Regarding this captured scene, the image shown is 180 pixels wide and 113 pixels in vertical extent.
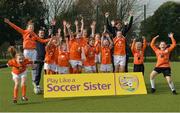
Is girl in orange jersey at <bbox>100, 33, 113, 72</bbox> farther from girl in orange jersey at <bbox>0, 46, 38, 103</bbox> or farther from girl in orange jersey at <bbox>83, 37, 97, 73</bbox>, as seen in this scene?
girl in orange jersey at <bbox>0, 46, 38, 103</bbox>

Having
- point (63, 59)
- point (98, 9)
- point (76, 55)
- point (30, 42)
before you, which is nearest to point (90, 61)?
point (76, 55)

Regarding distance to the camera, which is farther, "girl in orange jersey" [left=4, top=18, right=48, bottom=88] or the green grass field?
"girl in orange jersey" [left=4, top=18, right=48, bottom=88]

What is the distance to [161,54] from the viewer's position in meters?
15.4

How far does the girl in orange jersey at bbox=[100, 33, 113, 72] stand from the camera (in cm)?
1683

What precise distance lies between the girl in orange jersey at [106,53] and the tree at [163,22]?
46.1 meters

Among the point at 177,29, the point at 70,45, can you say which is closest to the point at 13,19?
the point at 177,29

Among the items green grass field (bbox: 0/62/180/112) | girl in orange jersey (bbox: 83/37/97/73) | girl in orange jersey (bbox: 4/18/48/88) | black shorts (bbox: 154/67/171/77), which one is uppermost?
girl in orange jersey (bbox: 4/18/48/88)

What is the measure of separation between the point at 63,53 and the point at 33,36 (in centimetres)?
135

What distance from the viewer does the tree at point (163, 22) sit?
64.6m

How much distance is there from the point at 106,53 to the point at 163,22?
50728 mm

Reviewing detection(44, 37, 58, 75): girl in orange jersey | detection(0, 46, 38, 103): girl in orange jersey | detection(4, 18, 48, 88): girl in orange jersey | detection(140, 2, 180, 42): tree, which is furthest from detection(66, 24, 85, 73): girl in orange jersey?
detection(140, 2, 180, 42): tree

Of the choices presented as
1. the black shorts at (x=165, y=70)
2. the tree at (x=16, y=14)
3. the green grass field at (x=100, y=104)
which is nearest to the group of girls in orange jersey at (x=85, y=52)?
the black shorts at (x=165, y=70)

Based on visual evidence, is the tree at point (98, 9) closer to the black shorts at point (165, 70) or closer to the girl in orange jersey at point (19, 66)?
the black shorts at point (165, 70)

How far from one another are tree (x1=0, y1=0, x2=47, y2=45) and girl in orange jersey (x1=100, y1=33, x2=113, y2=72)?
3015 centimetres
